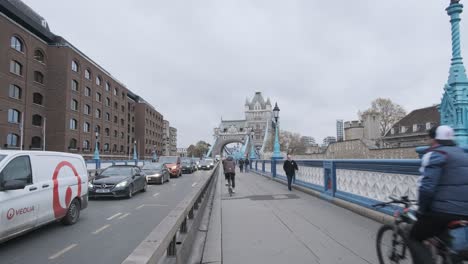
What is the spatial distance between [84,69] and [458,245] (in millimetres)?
62001

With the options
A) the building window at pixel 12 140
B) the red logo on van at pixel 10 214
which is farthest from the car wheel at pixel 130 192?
the building window at pixel 12 140

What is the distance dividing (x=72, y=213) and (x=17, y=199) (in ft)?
7.82

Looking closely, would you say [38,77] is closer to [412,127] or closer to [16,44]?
[16,44]

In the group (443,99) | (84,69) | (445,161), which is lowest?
(445,161)

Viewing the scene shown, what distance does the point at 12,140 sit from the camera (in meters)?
42.1

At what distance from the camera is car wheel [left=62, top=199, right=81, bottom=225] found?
319 inches

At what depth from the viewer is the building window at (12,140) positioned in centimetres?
4103

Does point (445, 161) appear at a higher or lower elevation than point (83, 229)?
higher

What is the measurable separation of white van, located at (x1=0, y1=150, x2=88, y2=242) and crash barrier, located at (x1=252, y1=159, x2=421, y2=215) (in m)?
7.10

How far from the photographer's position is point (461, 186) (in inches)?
128

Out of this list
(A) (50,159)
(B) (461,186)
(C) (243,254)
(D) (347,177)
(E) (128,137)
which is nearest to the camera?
(B) (461,186)

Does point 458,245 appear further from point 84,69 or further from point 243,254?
point 84,69

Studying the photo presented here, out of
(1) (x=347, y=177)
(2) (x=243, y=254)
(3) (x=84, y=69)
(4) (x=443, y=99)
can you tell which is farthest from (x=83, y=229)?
(3) (x=84, y=69)

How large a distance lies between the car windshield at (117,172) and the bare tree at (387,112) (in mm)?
70338
